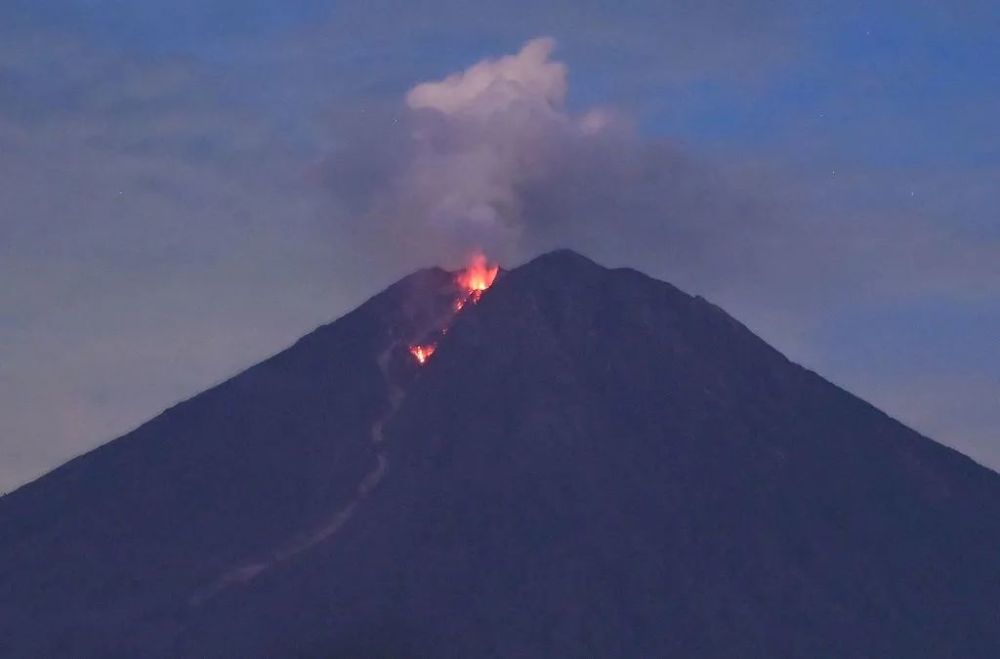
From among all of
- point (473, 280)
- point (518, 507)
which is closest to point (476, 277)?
point (473, 280)

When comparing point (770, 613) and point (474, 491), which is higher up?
point (474, 491)

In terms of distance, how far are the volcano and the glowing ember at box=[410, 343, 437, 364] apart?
0.42m

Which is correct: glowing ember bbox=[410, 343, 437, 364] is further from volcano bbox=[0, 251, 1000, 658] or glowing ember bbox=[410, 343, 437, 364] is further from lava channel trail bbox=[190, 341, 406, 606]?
lava channel trail bbox=[190, 341, 406, 606]

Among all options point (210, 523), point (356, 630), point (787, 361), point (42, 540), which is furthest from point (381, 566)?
point (787, 361)

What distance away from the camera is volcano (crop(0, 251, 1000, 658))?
114562 mm

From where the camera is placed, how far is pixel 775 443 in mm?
133125

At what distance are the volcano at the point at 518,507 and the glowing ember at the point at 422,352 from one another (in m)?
0.42

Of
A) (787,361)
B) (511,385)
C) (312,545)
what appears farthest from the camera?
(787,361)

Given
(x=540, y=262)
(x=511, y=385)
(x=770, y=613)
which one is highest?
(x=540, y=262)

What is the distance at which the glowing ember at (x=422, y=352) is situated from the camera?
137500mm

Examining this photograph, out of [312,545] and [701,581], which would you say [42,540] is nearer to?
[312,545]

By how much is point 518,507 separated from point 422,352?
18354 millimetres

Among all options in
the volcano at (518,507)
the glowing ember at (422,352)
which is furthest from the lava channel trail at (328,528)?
the glowing ember at (422,352)

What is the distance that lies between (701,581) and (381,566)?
678 inches
